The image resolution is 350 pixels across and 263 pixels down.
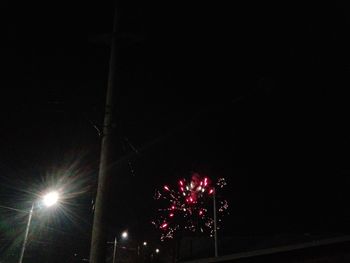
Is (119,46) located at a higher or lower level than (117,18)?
lower

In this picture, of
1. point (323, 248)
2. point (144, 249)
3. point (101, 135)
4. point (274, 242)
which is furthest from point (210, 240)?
point (144, 249)

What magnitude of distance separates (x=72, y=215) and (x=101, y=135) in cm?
3860

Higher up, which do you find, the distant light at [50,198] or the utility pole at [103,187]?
the distant light at [50,198]

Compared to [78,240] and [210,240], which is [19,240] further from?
[210,240]

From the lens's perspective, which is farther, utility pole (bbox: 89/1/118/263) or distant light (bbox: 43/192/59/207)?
distant light (bbox: 43/192/59/207)

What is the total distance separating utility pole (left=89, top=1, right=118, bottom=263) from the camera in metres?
5.03

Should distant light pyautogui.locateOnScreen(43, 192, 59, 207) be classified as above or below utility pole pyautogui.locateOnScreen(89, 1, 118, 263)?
above

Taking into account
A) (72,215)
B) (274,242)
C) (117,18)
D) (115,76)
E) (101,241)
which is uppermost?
(72,215)

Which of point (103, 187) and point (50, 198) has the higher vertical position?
point (50, 198)

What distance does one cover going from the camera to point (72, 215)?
136 ft

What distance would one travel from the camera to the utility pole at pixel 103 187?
5.03 meters

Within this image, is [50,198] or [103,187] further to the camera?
[50,198]

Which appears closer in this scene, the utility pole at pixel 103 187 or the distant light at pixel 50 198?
the utility pole at pixel 103 187

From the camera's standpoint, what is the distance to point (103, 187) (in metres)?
5.43
